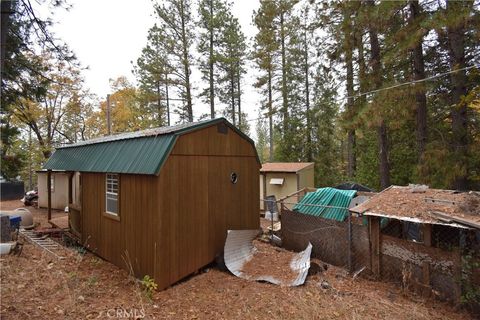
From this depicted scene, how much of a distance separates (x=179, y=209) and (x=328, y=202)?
4.59m

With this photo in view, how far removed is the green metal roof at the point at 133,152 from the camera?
18.5 feet

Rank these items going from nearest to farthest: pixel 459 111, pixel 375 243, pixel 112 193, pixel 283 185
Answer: pixel 375 243 → pixel 112 193 → pixel 459 111 → pixel 283 185

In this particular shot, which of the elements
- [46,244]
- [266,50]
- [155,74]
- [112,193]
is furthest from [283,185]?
[155,74]

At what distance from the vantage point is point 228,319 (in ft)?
14.1

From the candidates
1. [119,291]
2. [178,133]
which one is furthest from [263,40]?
[119,291]

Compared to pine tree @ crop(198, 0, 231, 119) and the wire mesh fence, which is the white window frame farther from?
pine tree @ crop(198, 0, 231, 119)

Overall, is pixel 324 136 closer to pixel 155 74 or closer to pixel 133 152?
pixel 155 74

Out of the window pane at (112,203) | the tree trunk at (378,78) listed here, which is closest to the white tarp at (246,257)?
the window pane at (112,203)

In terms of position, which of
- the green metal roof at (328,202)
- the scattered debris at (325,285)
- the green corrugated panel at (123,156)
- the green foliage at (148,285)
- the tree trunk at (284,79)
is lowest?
the scattered debris at (325,285)

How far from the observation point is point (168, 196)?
18.5 ft

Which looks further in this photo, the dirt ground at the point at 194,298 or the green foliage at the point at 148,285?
the green foliage at the point at 148,285

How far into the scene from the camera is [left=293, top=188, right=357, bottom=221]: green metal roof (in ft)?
25.3

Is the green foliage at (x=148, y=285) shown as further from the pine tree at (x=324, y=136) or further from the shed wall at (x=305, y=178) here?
the pine tree at (x=324, y=136)

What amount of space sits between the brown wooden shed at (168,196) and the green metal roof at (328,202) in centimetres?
159
